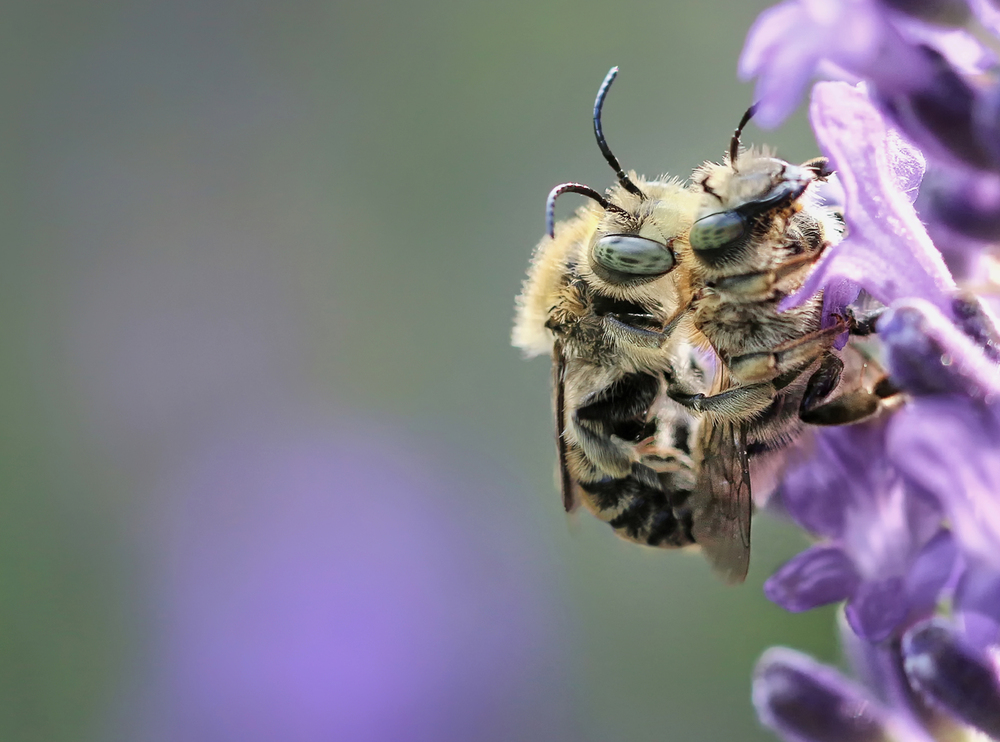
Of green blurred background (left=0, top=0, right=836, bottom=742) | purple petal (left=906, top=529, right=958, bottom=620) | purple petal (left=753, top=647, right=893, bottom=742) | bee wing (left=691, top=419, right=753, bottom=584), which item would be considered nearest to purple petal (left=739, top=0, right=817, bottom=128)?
bee wing (left=691, top=419, right=753, bottom=584)

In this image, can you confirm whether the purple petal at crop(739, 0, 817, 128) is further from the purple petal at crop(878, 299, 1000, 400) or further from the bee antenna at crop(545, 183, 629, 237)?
the bee antenna at crop(545, 183, 629, 237)

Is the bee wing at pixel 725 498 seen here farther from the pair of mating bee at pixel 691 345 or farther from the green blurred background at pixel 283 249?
the green blurred background at pixel 283 249

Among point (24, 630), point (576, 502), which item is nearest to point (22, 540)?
point (24, 630)

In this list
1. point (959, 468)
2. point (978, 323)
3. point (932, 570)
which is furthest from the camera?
point (932, 570)

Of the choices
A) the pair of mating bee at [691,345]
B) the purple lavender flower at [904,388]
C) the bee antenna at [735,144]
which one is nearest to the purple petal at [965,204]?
the purple lavender flower at [904,388]

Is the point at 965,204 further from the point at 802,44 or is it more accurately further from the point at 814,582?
the point at 814,582

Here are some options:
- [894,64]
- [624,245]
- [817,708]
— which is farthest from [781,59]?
[817,708]
